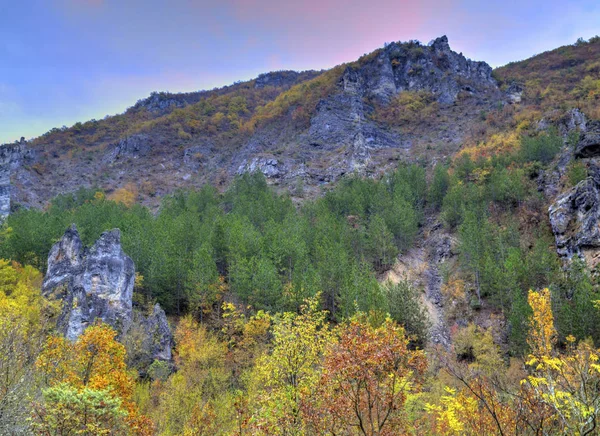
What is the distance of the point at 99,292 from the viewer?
3247 centimetres

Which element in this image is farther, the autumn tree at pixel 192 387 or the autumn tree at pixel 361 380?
the autumn tree at pixel 192 387

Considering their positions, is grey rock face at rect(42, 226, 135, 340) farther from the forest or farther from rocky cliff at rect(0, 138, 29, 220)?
rocky cliff at rect(0, 138, 29, 220)

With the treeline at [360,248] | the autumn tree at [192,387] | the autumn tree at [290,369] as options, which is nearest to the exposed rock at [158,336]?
the autumn tree at [192,387]

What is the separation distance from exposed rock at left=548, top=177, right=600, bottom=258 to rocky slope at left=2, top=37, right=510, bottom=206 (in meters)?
42.7

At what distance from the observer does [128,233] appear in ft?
148

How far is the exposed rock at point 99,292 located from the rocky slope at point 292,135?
172 ft

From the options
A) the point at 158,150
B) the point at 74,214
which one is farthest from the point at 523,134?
the point at 158,150

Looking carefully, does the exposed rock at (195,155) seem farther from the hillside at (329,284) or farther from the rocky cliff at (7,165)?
the rocky cliff at (7,165)

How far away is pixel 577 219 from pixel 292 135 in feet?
256

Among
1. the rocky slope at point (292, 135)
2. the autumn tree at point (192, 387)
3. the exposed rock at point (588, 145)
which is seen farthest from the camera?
the rocky slope at point (292, 135)

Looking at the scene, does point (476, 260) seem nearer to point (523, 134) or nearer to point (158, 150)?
point (523, 134)

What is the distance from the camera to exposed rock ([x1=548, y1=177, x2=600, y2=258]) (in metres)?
38.3

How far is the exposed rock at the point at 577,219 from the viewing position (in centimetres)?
3828

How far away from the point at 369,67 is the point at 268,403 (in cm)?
12629
